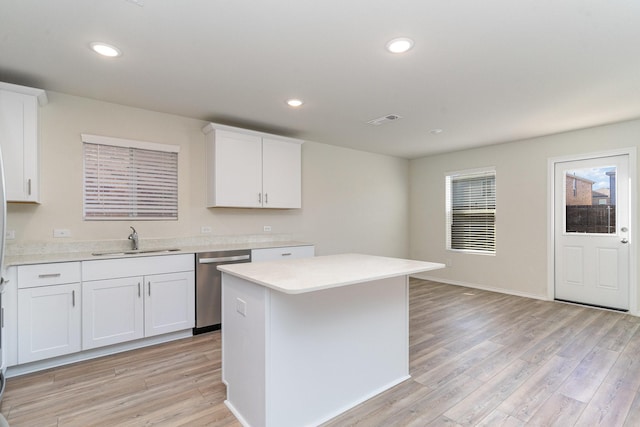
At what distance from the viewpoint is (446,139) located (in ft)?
16.1

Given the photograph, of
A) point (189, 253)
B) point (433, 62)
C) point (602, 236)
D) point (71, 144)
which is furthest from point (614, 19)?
point (71, 144)

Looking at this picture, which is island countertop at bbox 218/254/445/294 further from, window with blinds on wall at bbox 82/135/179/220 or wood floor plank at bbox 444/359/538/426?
window with blinds on wall at bbox 82/135/179/220

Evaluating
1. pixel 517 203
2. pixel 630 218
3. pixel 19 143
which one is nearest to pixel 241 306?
pixel 19 143

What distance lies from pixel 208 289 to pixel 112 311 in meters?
0.88

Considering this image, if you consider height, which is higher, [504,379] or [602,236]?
[602,236]

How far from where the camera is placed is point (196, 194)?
12.7 ft

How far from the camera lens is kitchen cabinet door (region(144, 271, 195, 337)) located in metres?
3.06

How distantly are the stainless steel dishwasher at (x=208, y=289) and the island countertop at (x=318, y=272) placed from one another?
51.2 inches

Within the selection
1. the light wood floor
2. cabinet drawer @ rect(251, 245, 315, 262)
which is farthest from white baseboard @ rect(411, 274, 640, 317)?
cabinet drawer @ rect(251, 245, 315, 262)

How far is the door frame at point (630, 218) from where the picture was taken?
12.9 feet

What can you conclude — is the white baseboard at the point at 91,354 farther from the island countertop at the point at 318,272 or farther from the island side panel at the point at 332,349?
the island side panel at the point at 332,349

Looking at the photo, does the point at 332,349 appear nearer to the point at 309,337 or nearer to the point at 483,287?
the point at 309,337

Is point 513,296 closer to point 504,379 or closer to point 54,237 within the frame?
point 504,379

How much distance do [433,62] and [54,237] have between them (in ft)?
12.5
